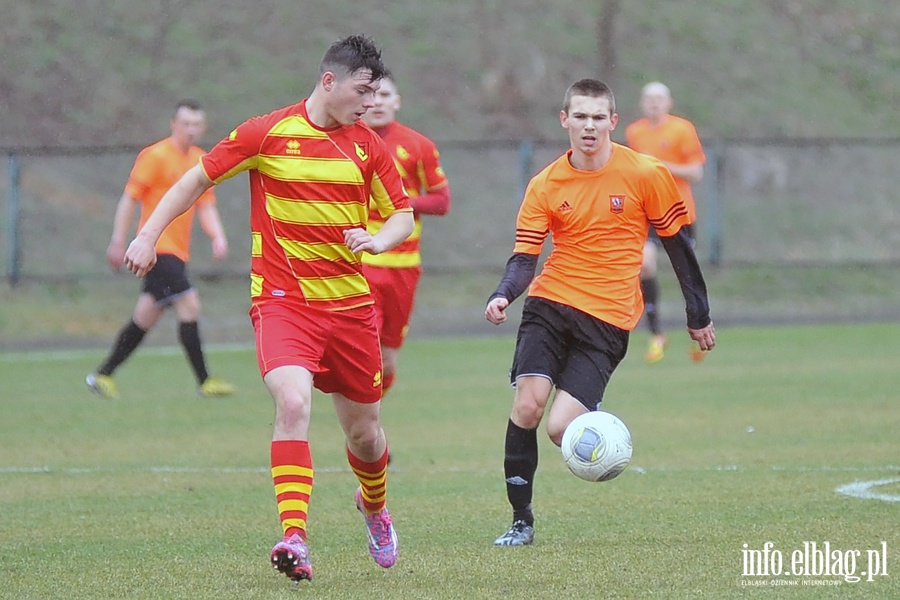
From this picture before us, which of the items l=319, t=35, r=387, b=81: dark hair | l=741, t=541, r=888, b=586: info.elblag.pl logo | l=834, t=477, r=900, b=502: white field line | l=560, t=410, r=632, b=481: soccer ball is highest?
l=319, t=35, r=387, b=81: dark hair

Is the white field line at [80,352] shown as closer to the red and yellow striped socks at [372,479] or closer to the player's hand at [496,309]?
the red and yellow striped socks at [372,479]

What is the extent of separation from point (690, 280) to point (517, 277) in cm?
76

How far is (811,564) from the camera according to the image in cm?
530

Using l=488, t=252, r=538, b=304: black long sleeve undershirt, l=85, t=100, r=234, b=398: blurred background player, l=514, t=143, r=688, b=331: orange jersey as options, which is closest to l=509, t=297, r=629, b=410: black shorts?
l=514, t=143, r=688, b=331: orange jersey

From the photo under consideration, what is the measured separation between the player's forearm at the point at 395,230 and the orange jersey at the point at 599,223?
622 millimetres

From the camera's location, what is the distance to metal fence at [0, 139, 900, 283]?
1970 cm

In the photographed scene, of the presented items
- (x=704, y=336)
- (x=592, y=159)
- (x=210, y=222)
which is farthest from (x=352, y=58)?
(x=210, y=222)

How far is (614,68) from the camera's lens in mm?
26875

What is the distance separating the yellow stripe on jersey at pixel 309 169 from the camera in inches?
217

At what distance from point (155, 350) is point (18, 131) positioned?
8.09 meters

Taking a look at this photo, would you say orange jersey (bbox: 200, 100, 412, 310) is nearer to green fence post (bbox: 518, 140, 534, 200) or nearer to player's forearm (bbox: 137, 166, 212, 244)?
player's forearm (bbox: 137, 166, 212, 244)

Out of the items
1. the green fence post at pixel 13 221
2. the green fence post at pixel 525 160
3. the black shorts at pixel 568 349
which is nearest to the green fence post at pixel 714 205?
the green fence post at pixel 525 160

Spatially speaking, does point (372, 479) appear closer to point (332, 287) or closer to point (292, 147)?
point (332, 287)

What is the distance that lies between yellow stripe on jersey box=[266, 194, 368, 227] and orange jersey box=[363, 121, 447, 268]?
2.58 metres
